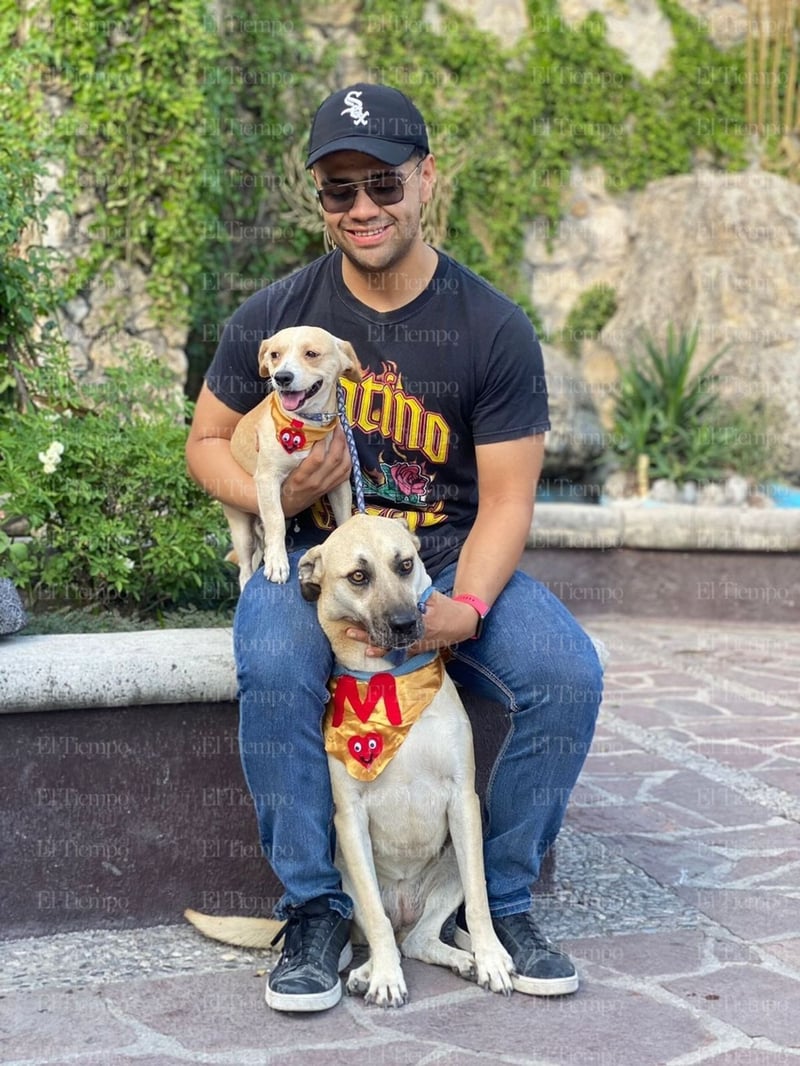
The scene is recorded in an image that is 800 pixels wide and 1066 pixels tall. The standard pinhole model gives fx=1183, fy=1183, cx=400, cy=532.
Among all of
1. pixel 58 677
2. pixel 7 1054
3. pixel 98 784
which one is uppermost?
pixel 58 677

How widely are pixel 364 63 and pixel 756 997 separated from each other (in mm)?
8735

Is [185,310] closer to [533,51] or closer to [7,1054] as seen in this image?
[533,51]

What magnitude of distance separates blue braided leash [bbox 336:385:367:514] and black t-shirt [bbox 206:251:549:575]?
1.5 inches

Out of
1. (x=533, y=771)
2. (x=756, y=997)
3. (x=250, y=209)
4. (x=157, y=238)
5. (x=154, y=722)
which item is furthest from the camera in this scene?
(x=250, y=209)

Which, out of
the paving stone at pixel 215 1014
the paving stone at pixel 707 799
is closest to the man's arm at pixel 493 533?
the paving stone at pixel 215 1014

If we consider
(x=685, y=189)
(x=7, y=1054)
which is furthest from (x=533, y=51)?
(x=7, y=1054)

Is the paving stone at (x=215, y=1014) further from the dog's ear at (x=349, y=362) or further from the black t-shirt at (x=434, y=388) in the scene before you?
the dog's ear at (x=349, y=362)

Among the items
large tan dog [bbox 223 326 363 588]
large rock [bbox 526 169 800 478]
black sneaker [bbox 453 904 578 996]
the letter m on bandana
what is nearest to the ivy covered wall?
large rock [bbox 526 169 800 478]

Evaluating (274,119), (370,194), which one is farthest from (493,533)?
(274,119)

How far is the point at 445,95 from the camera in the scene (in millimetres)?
9961

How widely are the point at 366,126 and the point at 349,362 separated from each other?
0.58 meters

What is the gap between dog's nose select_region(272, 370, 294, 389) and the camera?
A: 9.55 ft

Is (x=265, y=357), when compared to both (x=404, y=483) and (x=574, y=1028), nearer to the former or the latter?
(x=404, y=483)

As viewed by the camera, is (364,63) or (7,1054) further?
(364,63)
